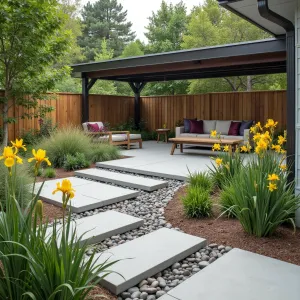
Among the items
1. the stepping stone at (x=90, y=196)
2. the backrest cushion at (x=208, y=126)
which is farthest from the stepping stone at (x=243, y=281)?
the backrest cushion at (x=208, y=126)

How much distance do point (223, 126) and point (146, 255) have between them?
8161 mm

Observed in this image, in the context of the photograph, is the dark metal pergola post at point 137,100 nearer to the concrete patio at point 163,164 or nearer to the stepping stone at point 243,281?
the concrete patio at point 163,164

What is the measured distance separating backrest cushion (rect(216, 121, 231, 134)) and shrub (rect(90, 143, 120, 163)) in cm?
378

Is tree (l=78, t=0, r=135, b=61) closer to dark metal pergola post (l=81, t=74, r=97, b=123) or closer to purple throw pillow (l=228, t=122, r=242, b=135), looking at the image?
dark metal pergola post (l=81, t=74, r=97, b=123)

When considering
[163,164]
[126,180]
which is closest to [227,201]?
[126,180]

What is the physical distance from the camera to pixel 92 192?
188 inches

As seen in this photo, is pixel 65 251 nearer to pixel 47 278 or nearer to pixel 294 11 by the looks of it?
pixel 47 278

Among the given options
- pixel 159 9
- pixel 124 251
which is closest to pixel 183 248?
pixel 124 251

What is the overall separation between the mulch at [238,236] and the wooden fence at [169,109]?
7.22 m

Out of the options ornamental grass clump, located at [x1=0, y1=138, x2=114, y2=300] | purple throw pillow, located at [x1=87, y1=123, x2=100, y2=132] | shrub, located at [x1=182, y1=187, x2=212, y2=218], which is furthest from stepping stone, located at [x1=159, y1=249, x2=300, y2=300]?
purple throw pillow, located at [x1=87, y1=123, x2=100, y2=132]

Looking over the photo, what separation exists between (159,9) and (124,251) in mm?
21125

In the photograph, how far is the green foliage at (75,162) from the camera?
671 centimetres

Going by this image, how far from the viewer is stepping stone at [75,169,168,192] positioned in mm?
5164

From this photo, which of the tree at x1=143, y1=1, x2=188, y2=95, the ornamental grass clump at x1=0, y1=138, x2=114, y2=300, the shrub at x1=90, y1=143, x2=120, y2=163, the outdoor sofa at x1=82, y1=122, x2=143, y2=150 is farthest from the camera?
the tree at x1=143, y1=1, x2=188, y2=95
